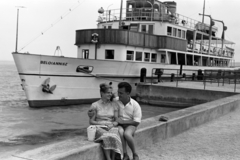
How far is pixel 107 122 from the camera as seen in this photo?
15.1 feet

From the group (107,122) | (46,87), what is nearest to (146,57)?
(46,87)

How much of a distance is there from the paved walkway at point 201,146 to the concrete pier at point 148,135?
0.44ft

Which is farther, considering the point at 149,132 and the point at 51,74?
the point at 51,74

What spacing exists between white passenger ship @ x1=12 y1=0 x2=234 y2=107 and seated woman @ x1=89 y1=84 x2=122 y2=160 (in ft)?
35.7

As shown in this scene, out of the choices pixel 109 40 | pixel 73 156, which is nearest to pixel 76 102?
pixel 109 40

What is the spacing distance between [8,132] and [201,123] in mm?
7006

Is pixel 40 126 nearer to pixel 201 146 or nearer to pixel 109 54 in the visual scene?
pixel 109 54

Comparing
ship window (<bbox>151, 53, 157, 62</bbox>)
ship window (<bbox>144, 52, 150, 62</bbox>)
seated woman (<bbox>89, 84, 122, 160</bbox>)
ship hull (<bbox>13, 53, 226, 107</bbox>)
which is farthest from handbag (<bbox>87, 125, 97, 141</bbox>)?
ship window (<bbox>151, 53, 157, 62</bbox>)

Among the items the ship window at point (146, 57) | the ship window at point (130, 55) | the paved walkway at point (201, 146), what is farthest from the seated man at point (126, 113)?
the ship window at point (146, 57)

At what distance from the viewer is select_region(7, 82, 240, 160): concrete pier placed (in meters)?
3.78

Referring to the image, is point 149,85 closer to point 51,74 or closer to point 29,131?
point 51,74

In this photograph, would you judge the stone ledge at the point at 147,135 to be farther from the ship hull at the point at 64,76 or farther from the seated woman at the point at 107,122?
the ship hull at the point at 64,76

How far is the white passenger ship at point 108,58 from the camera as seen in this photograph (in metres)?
15.3

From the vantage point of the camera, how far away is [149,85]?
17750 mm
